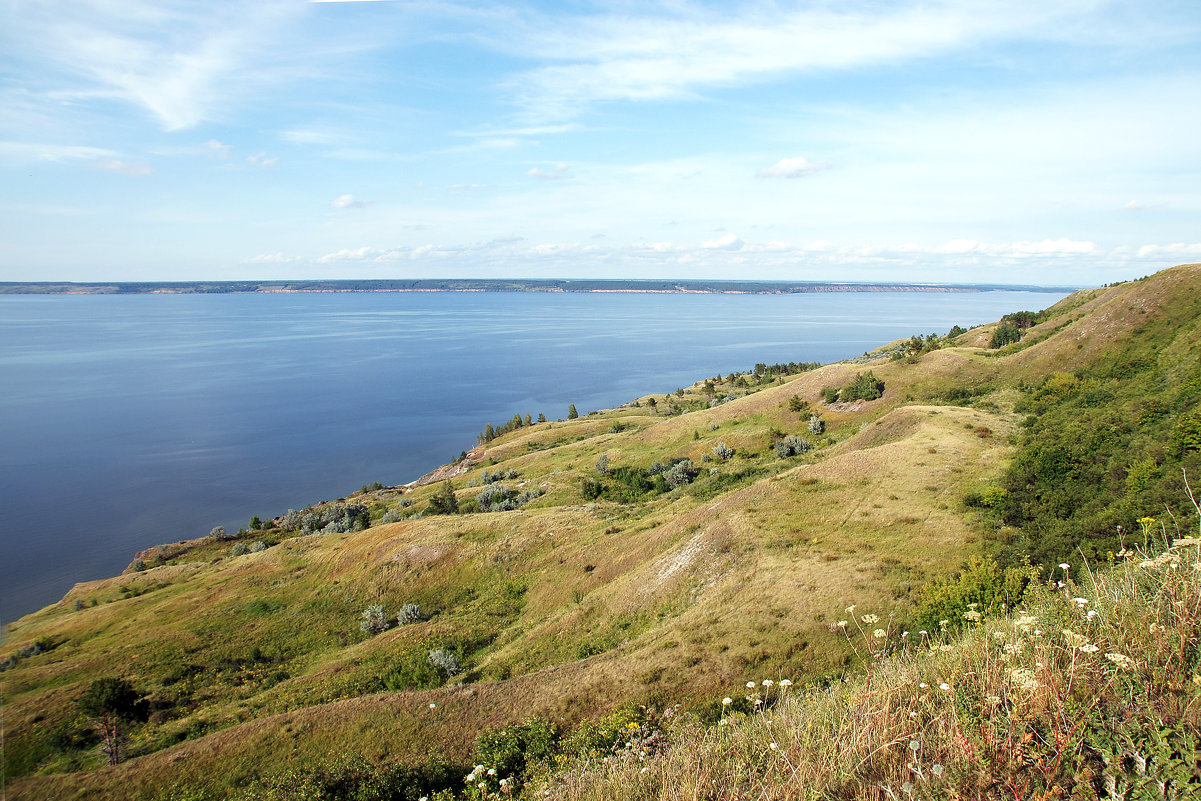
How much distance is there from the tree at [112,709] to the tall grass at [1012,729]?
22.6 m

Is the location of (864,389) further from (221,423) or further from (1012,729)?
(221,423)

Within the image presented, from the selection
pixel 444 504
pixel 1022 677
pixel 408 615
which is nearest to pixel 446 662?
pixel 408 615

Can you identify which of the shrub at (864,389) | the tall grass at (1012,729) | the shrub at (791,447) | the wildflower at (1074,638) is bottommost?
the shrub at (791,447)

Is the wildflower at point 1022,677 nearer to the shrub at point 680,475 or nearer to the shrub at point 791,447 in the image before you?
the shrub at point 680,475

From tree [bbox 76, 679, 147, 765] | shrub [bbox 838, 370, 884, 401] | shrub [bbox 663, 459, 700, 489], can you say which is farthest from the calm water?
shrub [bbox 838, 370, 884, 401]

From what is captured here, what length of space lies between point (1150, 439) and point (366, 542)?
41.2 m

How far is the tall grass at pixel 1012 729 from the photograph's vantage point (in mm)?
4746

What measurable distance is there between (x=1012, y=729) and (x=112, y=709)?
27.4 metres

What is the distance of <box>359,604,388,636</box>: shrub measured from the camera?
29.7 meters

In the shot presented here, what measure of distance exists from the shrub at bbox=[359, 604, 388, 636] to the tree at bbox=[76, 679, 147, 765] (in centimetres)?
924

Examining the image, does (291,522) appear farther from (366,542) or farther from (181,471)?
(181,471)

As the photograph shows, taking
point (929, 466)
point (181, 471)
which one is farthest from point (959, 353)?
point (181, 471)

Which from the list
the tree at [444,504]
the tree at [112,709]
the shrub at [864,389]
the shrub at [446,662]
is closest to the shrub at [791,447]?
the shrub at [864,389]

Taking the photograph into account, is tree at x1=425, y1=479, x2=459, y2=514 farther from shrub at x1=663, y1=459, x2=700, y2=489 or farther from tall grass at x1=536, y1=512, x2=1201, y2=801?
tall grass at x1=536, y1=512, x2=1201, y2=801
